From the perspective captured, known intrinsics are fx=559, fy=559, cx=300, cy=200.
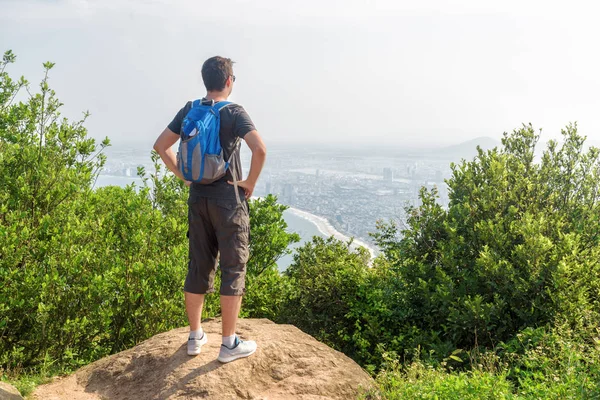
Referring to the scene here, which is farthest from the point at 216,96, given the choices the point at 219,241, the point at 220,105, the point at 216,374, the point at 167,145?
the point at 216,374

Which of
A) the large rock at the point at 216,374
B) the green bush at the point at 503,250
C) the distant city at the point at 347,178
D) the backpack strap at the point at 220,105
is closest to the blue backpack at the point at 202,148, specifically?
the backpack strap at the point at 220,105

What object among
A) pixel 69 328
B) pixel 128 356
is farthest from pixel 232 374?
pixel 69 328

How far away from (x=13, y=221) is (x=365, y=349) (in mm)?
4122

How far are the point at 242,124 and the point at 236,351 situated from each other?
1826mm

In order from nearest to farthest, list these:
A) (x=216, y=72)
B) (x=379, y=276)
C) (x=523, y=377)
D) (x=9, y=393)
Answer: (x=9, y=393)
(x=216, y=72)
(x=523, y=377)
(x=379, y=276)

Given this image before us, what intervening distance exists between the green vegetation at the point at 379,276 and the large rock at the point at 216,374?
1.10 ft

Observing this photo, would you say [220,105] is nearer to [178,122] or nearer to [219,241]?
[178,122]

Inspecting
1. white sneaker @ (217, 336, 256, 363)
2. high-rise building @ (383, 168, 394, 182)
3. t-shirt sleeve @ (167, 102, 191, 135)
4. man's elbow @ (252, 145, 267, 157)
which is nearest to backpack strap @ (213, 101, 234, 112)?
t-shirt sleeve @ (167, 102, 191, 135)

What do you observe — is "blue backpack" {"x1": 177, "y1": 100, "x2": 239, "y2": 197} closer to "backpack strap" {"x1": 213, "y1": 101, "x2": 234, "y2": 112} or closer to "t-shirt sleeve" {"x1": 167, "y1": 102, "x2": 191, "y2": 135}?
"backpack strap" {"x1": 213, "y1": 101, "x2": 234, "y2": 112}

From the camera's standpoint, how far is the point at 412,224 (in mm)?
6996

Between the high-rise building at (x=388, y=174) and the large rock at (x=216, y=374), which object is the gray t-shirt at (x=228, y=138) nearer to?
the large rock at (x=216, y=374)

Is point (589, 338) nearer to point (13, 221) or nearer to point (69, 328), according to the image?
point (69, 328)

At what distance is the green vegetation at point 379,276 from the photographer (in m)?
5.13

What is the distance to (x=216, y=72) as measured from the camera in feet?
14.2
